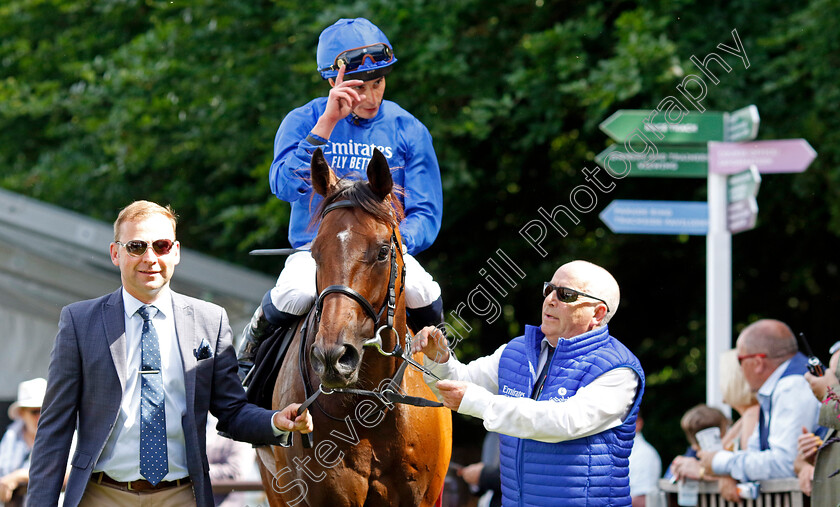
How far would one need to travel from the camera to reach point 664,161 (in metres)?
7.87

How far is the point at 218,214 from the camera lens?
41.9ft

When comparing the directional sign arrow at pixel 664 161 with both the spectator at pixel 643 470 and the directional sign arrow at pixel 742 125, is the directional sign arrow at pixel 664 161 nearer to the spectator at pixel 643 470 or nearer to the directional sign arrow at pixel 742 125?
the directional sign arrow at pixel 742 125

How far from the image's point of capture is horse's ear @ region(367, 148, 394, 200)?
4230 millimetres

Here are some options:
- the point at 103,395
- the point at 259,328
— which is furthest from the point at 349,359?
the point at 259,328

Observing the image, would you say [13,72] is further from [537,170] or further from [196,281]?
[537,170]

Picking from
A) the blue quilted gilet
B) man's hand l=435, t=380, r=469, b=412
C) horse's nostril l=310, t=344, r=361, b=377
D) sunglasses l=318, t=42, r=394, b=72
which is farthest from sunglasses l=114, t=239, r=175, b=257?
the blue quilted gilet

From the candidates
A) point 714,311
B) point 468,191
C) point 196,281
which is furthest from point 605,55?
point 196,281

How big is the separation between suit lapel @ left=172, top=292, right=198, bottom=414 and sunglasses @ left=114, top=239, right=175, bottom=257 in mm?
278

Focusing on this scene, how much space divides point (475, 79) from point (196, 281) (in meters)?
3.65

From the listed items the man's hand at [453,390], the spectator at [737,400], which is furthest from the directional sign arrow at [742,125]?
the man's hand at [453,390]

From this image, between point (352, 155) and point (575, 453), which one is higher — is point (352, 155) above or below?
above

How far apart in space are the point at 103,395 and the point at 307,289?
1.14m

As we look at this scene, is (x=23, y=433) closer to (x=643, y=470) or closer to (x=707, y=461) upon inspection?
(x=643, y=470)

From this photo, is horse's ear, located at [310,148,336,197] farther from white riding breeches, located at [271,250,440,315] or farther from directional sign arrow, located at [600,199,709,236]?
directional sign arrow, located at [600,199,709,236]
